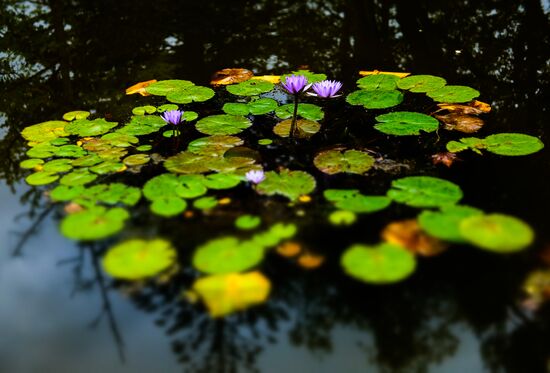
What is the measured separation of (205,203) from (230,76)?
4.17 ft

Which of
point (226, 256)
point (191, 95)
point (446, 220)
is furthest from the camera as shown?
point (191, 95)

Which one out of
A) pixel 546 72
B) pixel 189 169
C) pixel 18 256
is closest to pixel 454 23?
pixel 546 72

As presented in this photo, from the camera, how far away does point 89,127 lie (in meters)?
2.31

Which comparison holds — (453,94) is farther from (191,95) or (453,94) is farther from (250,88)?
(191,95)

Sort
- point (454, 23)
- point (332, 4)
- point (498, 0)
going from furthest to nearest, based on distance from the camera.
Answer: point (332, 4)
point (498, 0)
point (454, 23)

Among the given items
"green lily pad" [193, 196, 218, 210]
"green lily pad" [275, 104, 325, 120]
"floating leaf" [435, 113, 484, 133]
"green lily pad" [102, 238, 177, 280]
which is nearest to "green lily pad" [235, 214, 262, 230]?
"green lily pad" [193, 196, 218, 210]

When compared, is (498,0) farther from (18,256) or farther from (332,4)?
(18,256)

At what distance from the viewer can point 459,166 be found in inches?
77.1

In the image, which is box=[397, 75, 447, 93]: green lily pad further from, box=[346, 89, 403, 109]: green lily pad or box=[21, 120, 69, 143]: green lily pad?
box=[21, 120, 69, 143]: green lily pad

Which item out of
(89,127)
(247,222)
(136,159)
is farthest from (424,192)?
(89,127)

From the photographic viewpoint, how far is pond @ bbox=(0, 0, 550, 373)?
1.30 meters

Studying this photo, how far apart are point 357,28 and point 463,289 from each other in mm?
2591

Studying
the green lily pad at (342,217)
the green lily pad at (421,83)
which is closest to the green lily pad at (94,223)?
the green lily pad at (342,217)

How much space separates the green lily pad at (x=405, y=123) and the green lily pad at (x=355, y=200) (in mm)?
503
